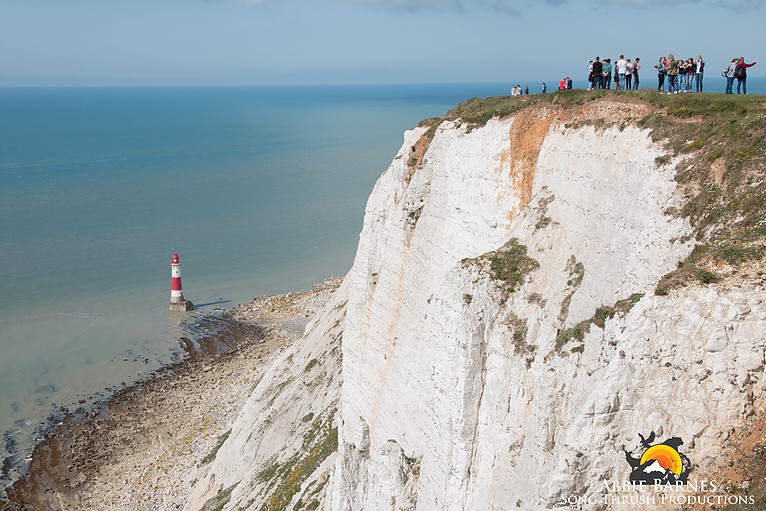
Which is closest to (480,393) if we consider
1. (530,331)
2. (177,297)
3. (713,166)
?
(530,331)

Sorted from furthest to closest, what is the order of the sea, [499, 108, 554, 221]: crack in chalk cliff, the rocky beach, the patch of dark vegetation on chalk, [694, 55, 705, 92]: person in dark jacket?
the sea, the rocky beach, [694, 55, 705, 92]: person in dark jacket, [499, 108, 554, 221]: crack in chalk cliff, the patch of dark vegetation on chalk

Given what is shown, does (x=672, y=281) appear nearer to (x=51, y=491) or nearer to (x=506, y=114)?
(x=506, y=114)

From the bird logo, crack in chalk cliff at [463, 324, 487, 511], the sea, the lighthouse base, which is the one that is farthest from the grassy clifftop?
the lighthouse base

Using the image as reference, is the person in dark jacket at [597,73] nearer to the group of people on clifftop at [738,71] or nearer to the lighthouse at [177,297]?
the group of people on clifftop at [738,71]

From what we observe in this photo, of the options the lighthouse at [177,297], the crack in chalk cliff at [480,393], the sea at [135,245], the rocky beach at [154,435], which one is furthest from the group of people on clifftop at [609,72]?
the lighthouse at [177,297]

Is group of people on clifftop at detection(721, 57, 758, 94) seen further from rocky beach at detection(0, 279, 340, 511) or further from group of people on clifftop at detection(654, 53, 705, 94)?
rocky beach at detection(0, 279, 340, 511)
